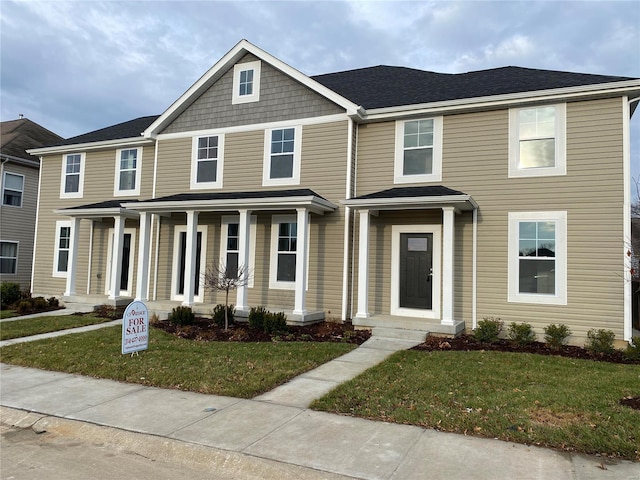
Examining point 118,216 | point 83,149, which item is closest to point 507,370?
point 118,216

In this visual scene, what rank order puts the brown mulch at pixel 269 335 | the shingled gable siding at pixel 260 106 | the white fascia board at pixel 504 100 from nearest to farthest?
the white fascia board at pixel 504 100
the brown mulch at pixel 269 335
the shingled gable siding at pixel 260 106

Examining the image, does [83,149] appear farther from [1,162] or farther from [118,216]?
[1,162]

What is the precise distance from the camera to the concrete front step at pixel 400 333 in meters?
10.0

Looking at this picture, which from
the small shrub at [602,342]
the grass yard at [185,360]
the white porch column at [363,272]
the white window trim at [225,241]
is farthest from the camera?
the white window trim at [225,241]

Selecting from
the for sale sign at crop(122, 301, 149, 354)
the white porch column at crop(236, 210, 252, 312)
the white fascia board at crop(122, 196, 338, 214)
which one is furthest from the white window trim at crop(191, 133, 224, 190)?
the for sale sign at crop(122, 301, 149, 354)

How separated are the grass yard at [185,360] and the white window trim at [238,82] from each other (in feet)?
24.2

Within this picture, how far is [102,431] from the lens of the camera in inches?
195

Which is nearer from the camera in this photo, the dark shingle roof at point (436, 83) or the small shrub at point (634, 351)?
the small shrub at point (634, 351)

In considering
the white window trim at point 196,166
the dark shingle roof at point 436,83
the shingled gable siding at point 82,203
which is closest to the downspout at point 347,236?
the dark shingle roof at point 436,83

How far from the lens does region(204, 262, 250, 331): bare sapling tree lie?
36.5ft

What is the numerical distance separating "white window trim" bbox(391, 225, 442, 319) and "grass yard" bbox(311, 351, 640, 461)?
126 inches

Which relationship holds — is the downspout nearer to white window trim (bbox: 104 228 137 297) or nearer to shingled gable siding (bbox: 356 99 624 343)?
shingled gable siding (bbox: 356 99 624 343)

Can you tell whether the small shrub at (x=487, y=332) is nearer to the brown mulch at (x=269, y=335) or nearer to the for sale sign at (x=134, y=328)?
the brown mulch at (x=269, y=335)

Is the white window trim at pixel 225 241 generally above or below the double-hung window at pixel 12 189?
below
